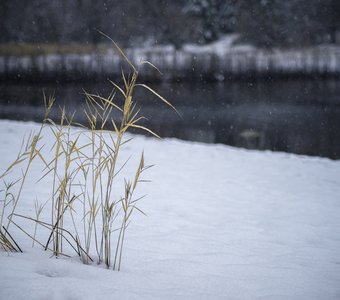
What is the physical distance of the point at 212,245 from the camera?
7.43 feet

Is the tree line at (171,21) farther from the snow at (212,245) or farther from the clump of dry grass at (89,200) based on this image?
the clump of dry grass at (89,200)

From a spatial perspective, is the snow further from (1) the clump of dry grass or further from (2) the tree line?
(2) the tree line

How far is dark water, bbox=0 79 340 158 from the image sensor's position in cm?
884

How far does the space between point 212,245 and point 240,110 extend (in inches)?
410

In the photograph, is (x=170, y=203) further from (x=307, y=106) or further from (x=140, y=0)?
(x=140, y=0)

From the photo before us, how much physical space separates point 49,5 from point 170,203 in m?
30.3

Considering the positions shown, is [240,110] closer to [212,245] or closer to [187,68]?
[187,68]

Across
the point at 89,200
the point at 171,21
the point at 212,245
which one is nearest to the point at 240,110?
the point at 212,245

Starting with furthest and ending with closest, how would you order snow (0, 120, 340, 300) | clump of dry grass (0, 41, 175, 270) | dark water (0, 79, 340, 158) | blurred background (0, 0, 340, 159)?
blurred background (0, 0, 340, 159) < dark water (0, 79, 340, 158) < clump of dry grass (0, 41, 175, 270) < snow (0, 120, 340, 300)

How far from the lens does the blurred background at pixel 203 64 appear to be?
1025 centimetres

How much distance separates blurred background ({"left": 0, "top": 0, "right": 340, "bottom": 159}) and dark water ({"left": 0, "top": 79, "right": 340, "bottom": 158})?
0.03 metres

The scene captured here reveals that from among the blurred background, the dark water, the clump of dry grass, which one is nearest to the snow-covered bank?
the blurred background

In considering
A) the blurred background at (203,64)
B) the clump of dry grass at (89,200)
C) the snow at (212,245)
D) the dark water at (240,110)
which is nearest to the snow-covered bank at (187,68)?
the blurred background at (203,64)

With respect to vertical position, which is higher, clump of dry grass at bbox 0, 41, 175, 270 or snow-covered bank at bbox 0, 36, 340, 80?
snow-covered bank at bbox 0, 36, 340, 80
